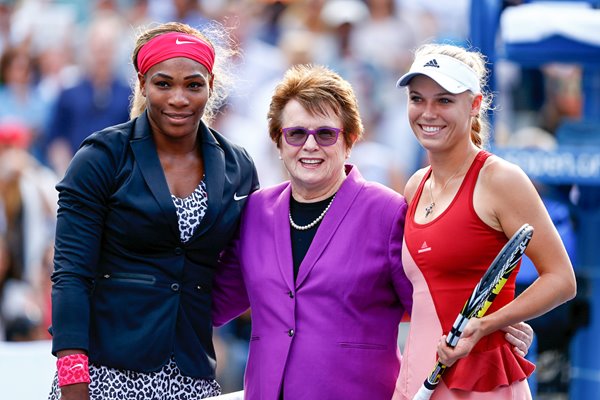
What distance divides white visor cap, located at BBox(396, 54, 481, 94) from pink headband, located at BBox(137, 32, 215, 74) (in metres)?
0.66

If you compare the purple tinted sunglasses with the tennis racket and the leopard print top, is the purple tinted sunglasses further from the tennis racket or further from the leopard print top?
the tennis racket

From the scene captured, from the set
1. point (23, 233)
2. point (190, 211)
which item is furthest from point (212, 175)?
point (23, 233)

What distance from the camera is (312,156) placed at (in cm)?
356

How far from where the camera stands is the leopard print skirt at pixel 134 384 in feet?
11.5

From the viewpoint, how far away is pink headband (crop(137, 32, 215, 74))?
355 cm

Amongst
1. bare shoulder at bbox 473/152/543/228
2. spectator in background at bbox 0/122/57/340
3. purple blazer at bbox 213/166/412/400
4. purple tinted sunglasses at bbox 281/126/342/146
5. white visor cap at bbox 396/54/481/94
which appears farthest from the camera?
spectator in background at bbox 0/122/57/340

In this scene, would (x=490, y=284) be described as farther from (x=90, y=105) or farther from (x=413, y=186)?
(x=90, y=105)

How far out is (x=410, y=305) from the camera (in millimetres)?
3516

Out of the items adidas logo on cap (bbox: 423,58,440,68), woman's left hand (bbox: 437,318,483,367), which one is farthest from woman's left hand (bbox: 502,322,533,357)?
adidas logo on cap (bbox: 423,58,440,68)

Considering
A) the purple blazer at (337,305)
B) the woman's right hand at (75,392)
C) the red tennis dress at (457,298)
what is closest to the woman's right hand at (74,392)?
the woman's right hand at (75,392)

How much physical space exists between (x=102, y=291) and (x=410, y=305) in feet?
3.17

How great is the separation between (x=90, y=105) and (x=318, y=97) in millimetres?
4929

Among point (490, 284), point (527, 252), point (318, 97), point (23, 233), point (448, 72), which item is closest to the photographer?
point (490, 284)

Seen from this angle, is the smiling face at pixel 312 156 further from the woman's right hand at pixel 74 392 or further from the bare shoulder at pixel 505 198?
the woman's right hand at pixel 74 392
